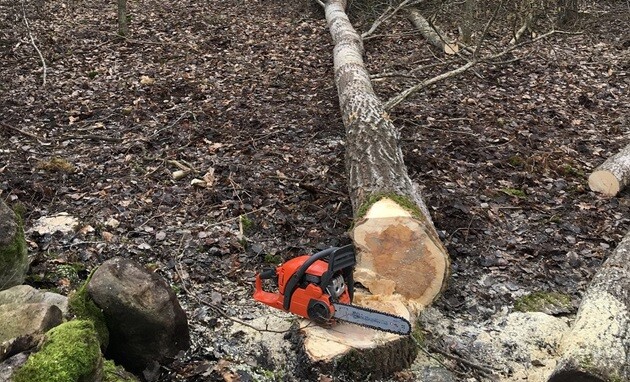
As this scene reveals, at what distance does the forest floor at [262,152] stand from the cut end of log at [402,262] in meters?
0.29

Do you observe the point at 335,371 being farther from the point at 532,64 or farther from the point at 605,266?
the point at 532,64

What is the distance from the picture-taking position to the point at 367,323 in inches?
125

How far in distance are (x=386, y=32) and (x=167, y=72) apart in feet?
14.0

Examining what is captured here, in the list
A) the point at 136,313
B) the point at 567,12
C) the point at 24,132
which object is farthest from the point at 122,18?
the point at 567,12

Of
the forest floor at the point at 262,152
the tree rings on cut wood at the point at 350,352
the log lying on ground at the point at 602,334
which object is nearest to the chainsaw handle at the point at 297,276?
the tree rings on cut wood at the point at 350,352

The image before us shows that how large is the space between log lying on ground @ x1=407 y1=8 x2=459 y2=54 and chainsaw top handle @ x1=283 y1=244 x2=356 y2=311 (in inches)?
226

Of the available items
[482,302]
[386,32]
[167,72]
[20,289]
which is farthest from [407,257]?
[386,32]

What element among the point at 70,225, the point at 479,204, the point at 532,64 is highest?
the point at 532,64

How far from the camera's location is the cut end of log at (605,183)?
5.35m

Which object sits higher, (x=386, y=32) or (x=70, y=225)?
(x=386, y=32)

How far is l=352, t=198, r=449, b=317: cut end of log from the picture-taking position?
3.80 meters

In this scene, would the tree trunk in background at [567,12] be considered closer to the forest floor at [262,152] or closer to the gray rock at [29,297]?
the forest floor at [262,152]

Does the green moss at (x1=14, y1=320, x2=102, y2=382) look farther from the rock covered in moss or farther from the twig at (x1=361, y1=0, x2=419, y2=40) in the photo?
the twig at (x1=361, y1=0, x2=419, y2=40)

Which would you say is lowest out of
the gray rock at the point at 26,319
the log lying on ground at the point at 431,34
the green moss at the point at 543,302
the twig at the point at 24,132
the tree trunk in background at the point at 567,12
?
the twig at the point at 24,132
